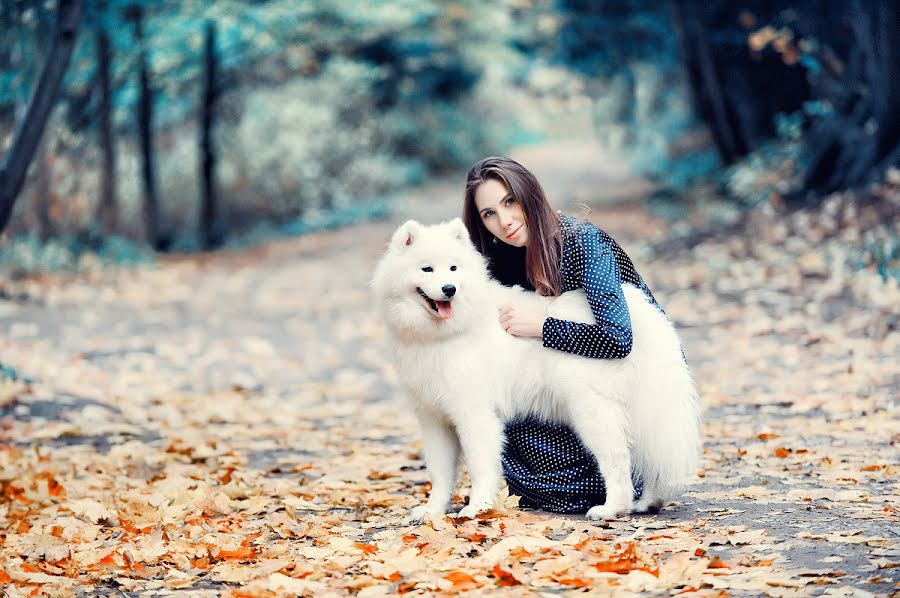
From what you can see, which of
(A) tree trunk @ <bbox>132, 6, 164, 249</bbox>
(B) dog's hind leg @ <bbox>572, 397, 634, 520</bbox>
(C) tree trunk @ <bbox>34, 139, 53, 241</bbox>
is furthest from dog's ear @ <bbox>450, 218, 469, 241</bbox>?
(A) tree trunk @ <bbox>132, 6, 164, 249</bbox>

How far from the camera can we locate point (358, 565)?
3.71 metres

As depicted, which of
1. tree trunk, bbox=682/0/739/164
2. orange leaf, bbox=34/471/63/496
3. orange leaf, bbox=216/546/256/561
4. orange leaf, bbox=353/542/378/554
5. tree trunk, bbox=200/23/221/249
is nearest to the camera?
orange leaf, bbox=353/542/378/554

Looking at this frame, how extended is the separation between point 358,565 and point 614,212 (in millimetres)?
16710

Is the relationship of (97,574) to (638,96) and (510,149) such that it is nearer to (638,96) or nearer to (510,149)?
(510,149)

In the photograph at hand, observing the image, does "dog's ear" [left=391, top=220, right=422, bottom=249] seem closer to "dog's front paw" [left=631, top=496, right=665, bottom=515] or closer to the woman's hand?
the woman's hand

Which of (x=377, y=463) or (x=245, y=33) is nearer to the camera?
(x=377, y=463)

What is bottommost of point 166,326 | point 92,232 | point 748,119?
point 166,326

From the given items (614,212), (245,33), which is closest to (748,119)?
(614,212)

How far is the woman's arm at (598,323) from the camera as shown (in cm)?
405

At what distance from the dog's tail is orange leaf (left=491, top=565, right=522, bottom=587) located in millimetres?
1027

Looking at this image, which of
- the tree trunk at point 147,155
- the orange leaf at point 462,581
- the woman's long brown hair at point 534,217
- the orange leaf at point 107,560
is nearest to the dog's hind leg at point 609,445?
the woman's long brown hair at point 534,217

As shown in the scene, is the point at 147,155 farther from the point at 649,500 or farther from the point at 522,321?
the point at 649,500

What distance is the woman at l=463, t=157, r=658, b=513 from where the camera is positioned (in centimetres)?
410

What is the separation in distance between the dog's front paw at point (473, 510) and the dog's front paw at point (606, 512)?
0.42 metres
